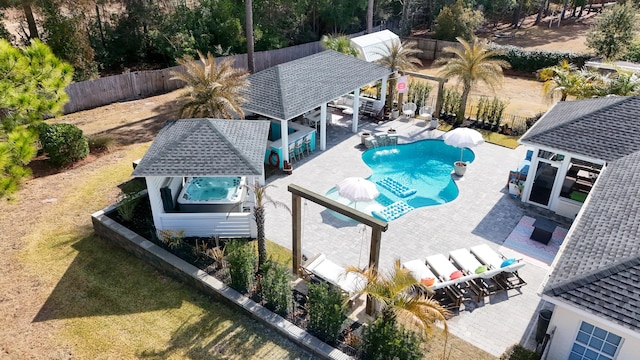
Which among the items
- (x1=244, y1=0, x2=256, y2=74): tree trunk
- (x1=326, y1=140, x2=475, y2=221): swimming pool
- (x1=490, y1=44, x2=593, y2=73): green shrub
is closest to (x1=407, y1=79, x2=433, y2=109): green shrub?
(x1=326, y1=140, x2=475, y2=221): swimming pool

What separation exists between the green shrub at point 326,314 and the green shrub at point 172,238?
5469 millimetres

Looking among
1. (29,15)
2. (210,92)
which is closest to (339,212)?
(210,92)

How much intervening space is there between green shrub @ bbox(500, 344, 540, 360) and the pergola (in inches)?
506

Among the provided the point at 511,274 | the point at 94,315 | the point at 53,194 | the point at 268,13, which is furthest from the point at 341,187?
the point at 268,13

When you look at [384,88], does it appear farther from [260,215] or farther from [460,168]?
[260,215]

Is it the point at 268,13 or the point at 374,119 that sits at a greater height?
the point at 268,13

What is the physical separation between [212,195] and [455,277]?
9689 mm

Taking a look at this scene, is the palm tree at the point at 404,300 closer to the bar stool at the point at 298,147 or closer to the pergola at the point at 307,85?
the pergola at the point at 307,85

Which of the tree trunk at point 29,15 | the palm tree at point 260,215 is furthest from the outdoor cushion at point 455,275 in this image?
the tree trunk at point 29,15

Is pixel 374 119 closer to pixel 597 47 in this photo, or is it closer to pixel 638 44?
pixel 597 47

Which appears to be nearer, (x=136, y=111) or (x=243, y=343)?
(x=243, y=343)

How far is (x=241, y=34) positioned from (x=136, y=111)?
1343cm

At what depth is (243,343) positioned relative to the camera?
1210 centimetres

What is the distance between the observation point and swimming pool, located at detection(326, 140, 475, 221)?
61.4 feet
